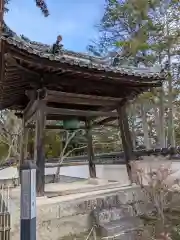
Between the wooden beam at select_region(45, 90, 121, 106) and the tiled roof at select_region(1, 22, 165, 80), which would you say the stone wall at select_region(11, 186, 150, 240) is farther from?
the tiled roof at select_region(1, 22, 165, 80)

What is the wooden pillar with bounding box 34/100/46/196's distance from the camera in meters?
4.94

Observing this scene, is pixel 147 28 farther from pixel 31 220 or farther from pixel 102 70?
pixel 31 220

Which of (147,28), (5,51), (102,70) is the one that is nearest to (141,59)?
(147,28)

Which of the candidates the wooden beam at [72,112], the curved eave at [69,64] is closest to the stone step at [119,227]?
the wooden beam at [72,112]

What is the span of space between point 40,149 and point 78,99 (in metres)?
1.56

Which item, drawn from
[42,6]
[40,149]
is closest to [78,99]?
[40,149]

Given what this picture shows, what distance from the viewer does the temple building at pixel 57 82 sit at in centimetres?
445

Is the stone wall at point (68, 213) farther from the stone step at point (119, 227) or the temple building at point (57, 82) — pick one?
the temple building at point (57, 82)

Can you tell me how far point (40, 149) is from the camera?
16.8 ft

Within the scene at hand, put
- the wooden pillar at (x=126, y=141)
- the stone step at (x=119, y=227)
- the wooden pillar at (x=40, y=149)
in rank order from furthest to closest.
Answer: the wooden pillar at (x=126, y=141)
the wooden pillar at (x=40, y=149)
the stone step at (x=119, y=227)

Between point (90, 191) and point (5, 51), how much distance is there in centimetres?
341

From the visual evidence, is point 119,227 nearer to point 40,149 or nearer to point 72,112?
point 40,149

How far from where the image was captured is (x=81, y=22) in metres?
8.88

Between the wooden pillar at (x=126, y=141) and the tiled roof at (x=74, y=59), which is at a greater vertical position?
the tiled roof at (x=74, y=59)
